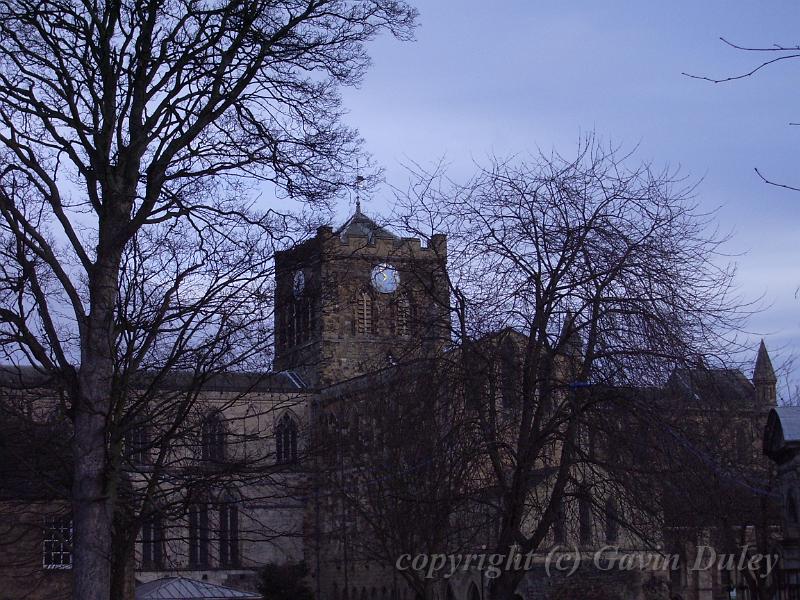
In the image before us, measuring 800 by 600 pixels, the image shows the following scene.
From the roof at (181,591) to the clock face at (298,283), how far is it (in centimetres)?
2453

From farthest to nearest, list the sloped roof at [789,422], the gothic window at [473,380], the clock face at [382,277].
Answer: the sloped roof at [789,422] < the clock face at [382,277] < the gothic window at [473,380]

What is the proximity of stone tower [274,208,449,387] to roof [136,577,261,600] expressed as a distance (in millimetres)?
18609

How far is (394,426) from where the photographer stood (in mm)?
15227

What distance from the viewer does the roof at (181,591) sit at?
34500mm

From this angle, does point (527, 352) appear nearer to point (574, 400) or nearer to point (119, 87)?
point (574, 400)

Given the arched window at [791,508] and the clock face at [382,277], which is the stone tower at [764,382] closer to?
the arched window at [791,508]

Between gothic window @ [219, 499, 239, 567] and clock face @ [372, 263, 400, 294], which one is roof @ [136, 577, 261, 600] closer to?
gothic window @ [219, 499, 239, 567]

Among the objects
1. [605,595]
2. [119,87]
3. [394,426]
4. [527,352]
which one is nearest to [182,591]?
[605,595]

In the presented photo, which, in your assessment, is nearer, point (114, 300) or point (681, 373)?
point (114, 300)

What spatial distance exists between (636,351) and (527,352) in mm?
1329

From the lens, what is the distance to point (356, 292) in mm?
14664

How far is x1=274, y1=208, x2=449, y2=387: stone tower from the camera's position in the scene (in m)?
11.0

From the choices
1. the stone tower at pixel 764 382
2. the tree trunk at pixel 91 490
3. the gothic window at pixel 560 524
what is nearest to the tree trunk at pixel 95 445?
the tree trunk at pixel 91 490

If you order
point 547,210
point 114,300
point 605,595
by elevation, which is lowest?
point 605,595
